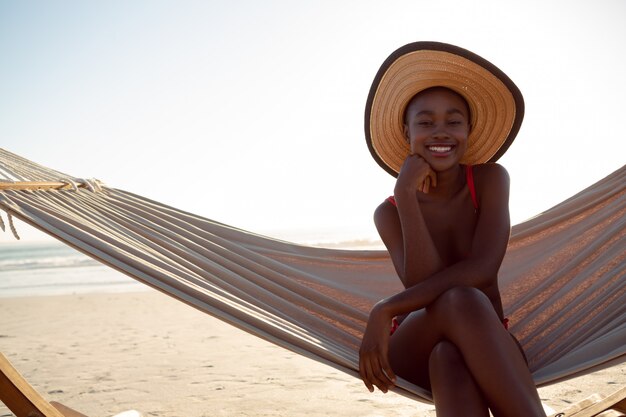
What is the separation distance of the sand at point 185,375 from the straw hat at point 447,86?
1.22 meters

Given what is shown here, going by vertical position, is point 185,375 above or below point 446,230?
below

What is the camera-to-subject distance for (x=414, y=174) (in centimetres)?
161

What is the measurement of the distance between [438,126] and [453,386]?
0.73m

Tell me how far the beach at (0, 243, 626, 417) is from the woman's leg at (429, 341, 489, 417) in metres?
1.33

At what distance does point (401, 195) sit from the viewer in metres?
1.58

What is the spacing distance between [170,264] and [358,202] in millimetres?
39052

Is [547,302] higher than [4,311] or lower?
higher

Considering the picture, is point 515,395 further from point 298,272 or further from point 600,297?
point 298,272

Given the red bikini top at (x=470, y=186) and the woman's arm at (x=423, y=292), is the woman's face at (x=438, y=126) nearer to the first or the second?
the red bikini top at (x=470, y=186)

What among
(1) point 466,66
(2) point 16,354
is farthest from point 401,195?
(2) point 16,354

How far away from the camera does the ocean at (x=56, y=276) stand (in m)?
9.98

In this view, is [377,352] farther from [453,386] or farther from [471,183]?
[471,183]

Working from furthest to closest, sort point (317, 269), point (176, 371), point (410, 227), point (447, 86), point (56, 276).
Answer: point (56, 276), point (176, 371), point (317, 269), point (447, 86), point (410, 227)

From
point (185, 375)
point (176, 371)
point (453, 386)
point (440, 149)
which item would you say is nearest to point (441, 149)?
point (440, 149)
